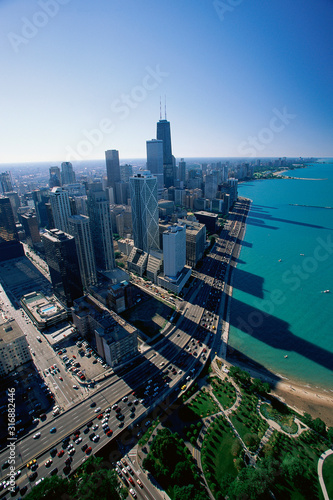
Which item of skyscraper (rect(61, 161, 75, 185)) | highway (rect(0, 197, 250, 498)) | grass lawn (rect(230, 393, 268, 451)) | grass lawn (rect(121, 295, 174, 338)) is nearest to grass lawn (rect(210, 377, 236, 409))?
grass lawn (rect(230, 393, 268, 451))

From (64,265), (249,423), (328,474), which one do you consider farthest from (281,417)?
(64,265)

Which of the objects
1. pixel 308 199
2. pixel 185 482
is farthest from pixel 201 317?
pixel 308 199

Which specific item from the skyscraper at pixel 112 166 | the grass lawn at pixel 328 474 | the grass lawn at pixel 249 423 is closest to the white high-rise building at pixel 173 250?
the grass lawn at pixel 249 423

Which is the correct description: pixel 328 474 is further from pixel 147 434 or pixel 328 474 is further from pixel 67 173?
pixel 67 173

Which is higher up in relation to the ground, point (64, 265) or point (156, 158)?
point (156, 158)

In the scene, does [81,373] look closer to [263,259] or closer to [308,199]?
[263,259]

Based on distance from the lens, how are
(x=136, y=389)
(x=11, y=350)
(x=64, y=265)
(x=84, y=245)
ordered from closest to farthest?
(x=136, y=389) < (x=11, y=350) < (x=64, y=265) < (x=84, y=245)

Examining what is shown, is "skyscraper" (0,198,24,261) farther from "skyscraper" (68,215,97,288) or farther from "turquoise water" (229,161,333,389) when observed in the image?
"turquoise water" (229,161,333,389)
